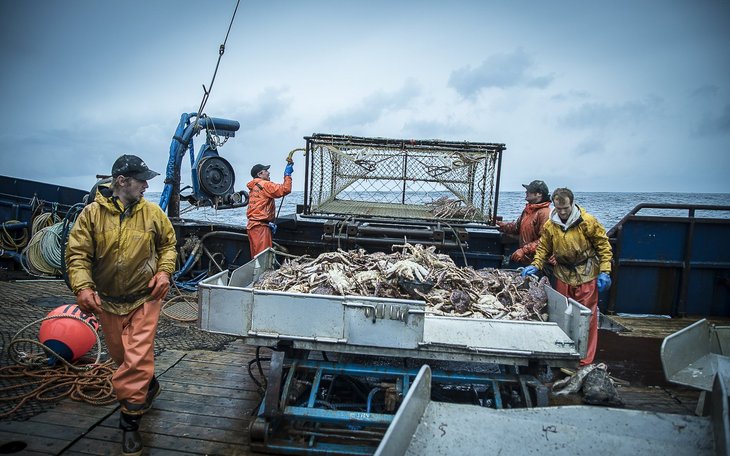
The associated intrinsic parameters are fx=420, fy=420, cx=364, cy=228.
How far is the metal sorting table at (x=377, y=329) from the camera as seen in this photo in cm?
262

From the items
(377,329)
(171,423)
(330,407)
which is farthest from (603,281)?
(171,423)

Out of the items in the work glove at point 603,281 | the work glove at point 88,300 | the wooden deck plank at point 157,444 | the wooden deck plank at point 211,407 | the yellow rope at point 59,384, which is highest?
the work glove at point 603,281

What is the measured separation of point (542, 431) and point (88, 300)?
2.58 metres

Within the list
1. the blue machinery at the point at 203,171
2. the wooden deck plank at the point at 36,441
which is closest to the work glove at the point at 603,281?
the wooden deck plank at the point at 36,441

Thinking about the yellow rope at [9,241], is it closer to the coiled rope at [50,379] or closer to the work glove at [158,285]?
the coiled rope at [50,379]

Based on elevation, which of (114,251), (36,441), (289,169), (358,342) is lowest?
(36,441)

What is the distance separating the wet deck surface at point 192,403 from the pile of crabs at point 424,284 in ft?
3.05

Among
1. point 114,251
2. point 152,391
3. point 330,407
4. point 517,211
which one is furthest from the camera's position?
point 517,211

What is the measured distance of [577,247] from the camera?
404 cm

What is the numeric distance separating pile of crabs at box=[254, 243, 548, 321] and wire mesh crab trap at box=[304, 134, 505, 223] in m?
1.90

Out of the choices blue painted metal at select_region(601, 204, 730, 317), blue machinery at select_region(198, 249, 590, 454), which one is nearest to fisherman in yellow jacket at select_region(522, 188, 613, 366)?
blue machinery at select_region(198, 249, 590, 454)

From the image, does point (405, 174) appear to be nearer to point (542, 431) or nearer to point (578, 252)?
point (578, 252)

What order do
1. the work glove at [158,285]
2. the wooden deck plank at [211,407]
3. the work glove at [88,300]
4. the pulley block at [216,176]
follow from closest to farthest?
the work glove at [88,300] → the work glove at [158,285] → the wooden deck plank at [211,407] → the pulley block at [216,176]

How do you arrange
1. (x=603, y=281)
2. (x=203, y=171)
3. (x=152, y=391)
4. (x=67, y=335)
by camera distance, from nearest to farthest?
(x=152, y=391), (x=67, y=335), (x=603, y=281), (x=203, y=171)
